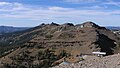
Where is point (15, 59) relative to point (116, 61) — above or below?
below

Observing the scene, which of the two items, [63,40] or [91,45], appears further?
[63,40]

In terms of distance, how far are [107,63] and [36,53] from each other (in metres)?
109

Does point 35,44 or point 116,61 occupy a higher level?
point 116,61

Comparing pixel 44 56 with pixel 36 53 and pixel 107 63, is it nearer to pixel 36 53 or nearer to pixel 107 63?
pixel 36 53

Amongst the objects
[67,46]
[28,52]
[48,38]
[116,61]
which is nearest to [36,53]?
[28,52]

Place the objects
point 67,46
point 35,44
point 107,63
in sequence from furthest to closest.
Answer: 1. point 35,44
2. point 67,46
3. point 107,63

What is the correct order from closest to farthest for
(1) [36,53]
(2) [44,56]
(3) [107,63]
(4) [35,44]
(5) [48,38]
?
(3) [107,63] → (2) [44,56] → (1) [36,53] → (4) [35,44] → (5) [48,38]

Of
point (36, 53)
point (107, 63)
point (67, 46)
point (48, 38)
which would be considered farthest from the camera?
point (48, 38)

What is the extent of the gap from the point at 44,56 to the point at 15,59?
1343 cm

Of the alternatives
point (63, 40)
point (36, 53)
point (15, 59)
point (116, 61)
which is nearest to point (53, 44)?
point (63, 40)

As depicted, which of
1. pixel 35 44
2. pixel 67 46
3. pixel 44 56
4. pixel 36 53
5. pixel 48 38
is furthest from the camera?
pixel 48 38

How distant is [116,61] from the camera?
16656 mm

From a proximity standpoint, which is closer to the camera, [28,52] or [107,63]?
[107,63]

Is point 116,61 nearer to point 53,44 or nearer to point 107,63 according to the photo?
point 107,63
